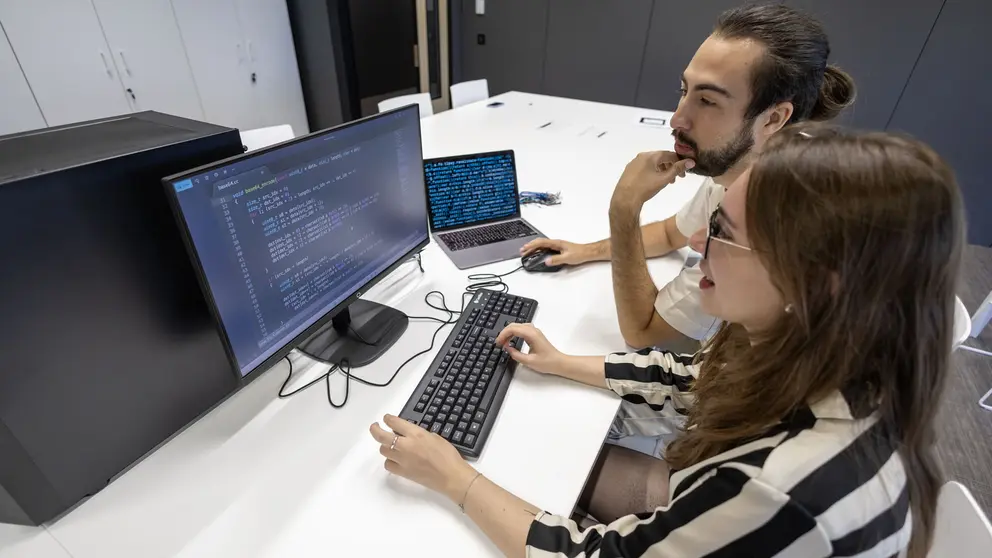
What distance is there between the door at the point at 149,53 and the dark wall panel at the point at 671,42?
348 centimetres

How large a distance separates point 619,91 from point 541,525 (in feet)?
13.7

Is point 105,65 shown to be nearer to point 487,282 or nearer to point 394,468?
point 487,282

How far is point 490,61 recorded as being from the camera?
4598mm

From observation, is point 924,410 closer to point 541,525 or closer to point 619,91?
point 541,525

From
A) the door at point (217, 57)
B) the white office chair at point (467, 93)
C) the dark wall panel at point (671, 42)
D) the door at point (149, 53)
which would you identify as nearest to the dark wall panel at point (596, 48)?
the dark wall panel at point (671, 42)

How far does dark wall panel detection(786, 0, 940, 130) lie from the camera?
300 cm

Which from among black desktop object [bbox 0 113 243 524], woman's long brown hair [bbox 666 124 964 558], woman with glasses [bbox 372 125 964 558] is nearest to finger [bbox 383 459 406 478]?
woman with glasses [bbox 372 125 964 558]

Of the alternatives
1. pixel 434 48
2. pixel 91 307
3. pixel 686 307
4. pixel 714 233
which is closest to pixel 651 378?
pixel 686 307

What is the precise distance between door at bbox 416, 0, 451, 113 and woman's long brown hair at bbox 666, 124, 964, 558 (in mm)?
4738

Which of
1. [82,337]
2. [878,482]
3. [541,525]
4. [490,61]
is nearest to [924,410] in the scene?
[878,482]

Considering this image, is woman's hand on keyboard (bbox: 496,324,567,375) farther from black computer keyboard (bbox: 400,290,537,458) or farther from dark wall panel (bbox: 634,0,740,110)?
dark wall panel (bbox: 634,0,740,110)

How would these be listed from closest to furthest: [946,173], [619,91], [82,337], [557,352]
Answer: [946,173]
[82,337]
[557,352]
[619,91]

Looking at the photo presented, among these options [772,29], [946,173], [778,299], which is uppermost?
[772,29]

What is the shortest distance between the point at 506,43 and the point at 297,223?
429cm
